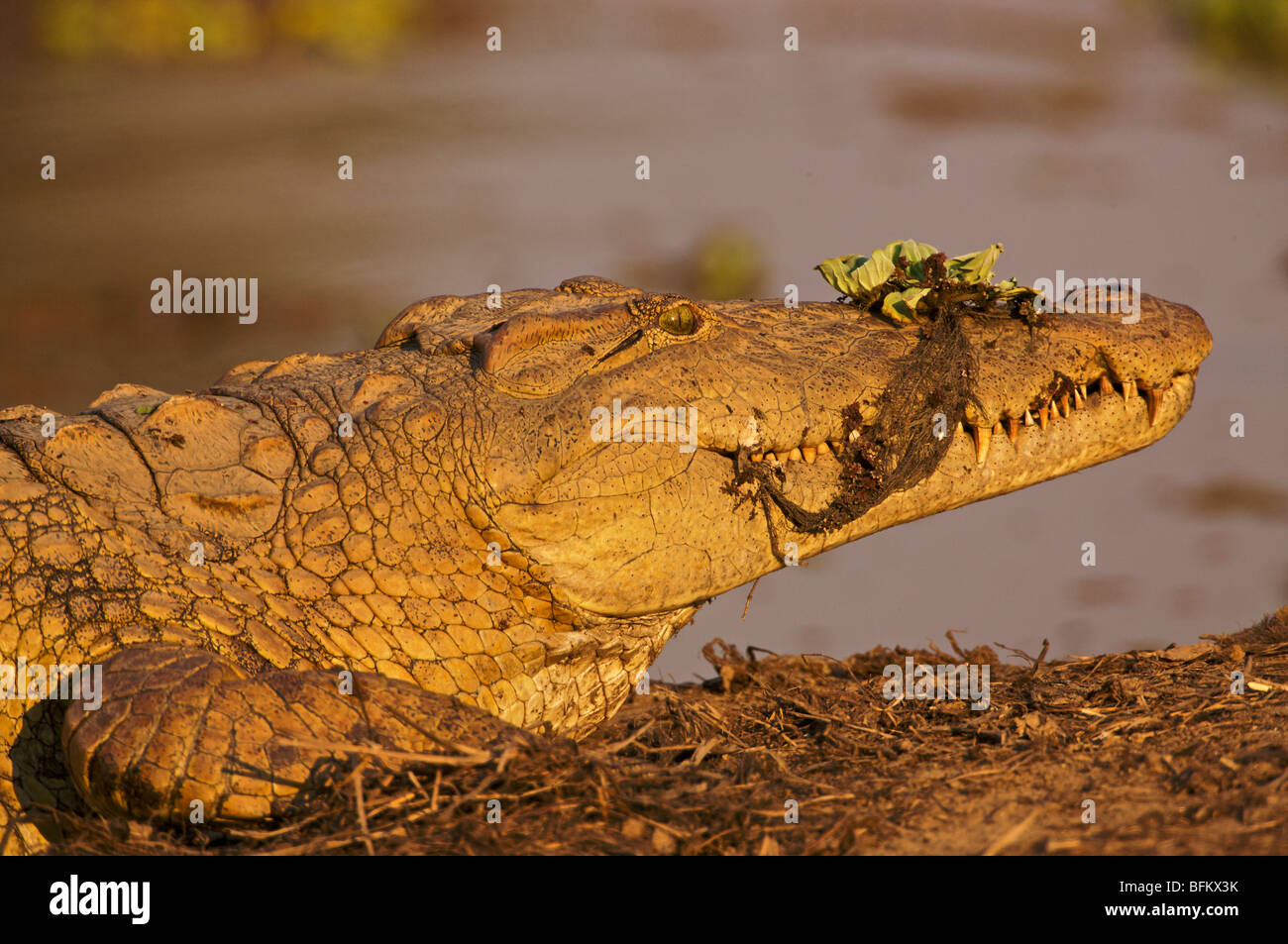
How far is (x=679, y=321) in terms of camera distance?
10.0 ft

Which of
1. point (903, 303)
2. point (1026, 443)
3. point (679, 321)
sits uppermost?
point (903, 303)

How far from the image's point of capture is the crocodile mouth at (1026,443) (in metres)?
2.97

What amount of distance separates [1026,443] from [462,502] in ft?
5.40

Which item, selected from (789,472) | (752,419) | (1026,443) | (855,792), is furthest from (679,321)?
(855,792)

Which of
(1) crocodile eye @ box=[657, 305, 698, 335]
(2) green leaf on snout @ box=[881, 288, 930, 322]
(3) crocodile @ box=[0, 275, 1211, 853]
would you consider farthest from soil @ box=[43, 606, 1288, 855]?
(2) green leaf on snout @ box=[881, 288, 930, 322]

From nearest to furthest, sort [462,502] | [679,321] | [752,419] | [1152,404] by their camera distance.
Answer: [462,502] < [752,419] < [679,321] < [1152,404]

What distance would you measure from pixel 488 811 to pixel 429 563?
2.91 feet

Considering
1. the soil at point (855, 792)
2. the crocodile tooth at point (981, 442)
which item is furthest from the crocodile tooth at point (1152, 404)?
the soil at point (855, 792)

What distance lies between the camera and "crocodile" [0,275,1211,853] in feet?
7.20

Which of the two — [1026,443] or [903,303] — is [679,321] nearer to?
[903,303]

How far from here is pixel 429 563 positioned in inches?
107

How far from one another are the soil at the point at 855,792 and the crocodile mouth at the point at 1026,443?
2.16 ft

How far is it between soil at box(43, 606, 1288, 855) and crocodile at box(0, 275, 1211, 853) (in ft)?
0.35

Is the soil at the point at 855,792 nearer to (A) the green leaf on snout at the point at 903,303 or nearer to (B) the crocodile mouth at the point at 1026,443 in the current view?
(B) the crocodile mouth at the point at 1026,443
